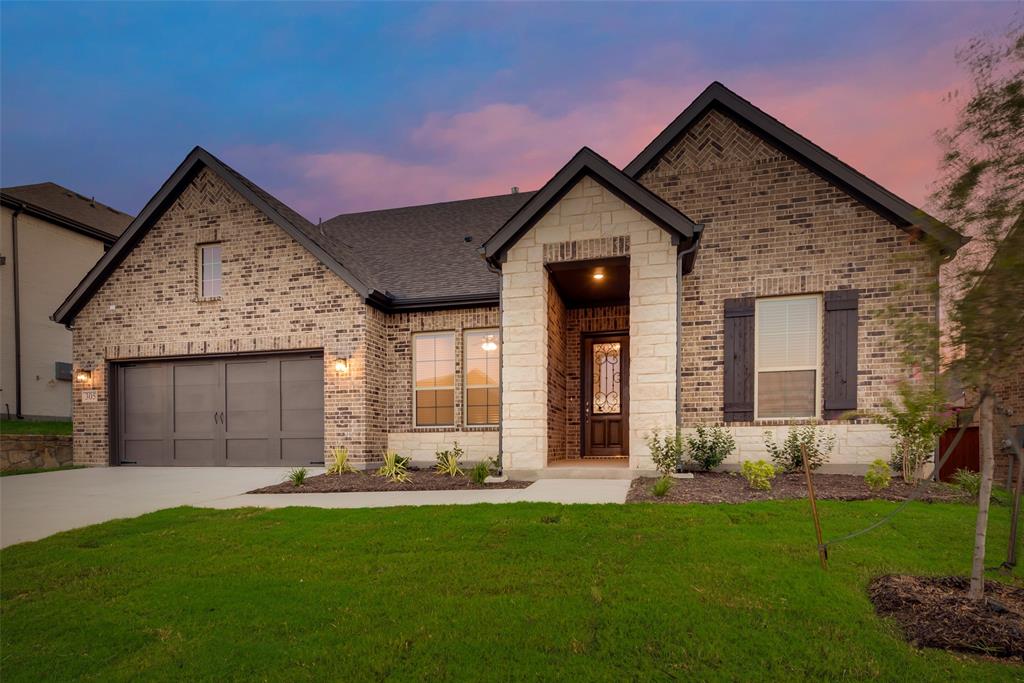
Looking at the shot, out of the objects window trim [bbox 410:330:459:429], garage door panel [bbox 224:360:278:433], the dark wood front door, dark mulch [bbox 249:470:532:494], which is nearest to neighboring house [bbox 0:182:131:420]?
garage door panel [bbox 224:360:278:433]

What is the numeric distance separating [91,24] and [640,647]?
274 feet

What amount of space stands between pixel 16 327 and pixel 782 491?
2005cm

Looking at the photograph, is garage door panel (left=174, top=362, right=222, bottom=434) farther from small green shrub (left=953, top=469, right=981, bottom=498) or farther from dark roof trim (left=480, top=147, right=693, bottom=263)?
small green shrub (left=953, top=469, right=981, bottom=498)

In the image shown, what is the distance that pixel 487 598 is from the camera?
3.73 meters

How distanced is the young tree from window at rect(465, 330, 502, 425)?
27.9 feet

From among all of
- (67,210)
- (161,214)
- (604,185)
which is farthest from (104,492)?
(67,210)

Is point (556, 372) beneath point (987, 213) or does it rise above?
beneath

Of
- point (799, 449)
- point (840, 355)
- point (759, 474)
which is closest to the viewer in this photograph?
point (759, 474)

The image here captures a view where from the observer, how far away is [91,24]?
60.2m

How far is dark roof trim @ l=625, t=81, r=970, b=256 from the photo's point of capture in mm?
8836

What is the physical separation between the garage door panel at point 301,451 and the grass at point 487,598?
5289 mm

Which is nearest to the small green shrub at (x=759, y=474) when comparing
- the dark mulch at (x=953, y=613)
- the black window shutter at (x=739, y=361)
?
the black window shutter at (x=739, y=361)

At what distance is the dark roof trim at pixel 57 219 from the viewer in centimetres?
1552

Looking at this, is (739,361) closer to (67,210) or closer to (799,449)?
(799,449)
